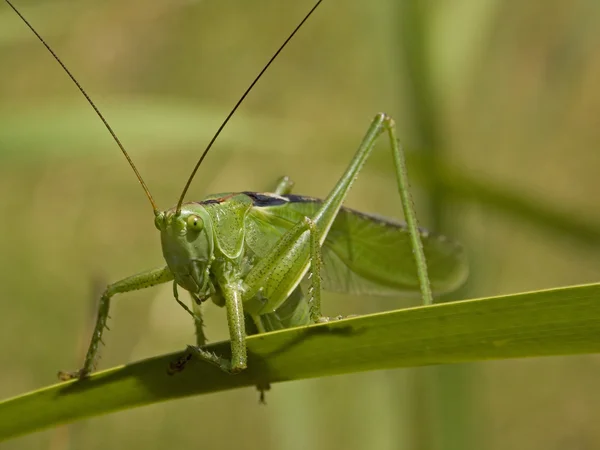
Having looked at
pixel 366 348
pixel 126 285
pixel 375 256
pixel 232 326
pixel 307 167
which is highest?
pixel 307 167

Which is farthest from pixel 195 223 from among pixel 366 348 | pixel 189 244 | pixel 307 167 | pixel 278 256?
pixel 307 167

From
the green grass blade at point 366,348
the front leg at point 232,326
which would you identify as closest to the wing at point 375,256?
the front leg at point 232,326

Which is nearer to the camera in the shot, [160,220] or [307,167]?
[160,220]

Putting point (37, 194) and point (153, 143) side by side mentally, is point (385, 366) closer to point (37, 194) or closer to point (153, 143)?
point (153, 143)

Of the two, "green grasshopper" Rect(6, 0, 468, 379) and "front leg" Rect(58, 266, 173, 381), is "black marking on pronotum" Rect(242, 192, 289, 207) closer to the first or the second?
"green grasshopper" Rect(6, 0, 468, 379)

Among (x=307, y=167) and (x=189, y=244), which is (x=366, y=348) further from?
(x=307, y=167)

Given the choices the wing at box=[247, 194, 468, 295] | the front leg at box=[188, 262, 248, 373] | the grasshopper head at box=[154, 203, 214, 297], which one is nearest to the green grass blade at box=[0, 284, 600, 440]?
the front leg at box=[188, 262, 248, 373]
